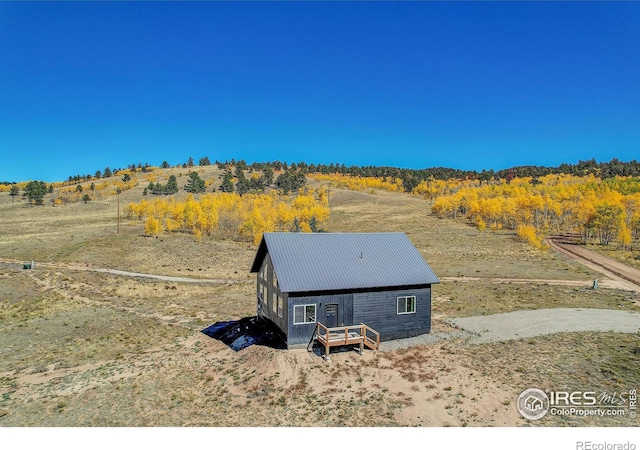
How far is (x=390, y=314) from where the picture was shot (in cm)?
2669

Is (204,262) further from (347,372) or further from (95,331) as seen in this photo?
(347,372)

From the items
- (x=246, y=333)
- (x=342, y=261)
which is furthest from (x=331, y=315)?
(x=246, y=333)

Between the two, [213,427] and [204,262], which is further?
[204,262]

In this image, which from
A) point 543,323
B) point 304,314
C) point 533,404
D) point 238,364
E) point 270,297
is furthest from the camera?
point 543,323

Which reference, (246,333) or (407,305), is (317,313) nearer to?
(246,333)

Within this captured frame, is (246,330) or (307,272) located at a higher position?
(307,272)

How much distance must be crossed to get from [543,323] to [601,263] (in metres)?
43.5

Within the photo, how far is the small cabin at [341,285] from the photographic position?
80.4ft

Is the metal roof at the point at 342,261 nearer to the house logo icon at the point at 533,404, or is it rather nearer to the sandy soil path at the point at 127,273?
the house logo icon at the point at 533,404

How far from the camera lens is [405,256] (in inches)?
1153

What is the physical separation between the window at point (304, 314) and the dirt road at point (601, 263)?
4162 centimetres

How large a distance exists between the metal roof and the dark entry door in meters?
1.30
